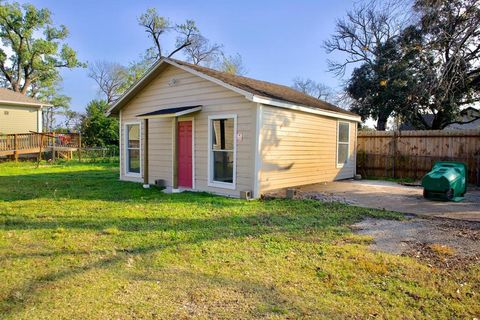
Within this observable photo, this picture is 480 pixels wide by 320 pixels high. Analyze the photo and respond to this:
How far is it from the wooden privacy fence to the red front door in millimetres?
7588

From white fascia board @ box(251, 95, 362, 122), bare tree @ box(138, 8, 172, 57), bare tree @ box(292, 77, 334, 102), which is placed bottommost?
white fascia board @ box(251, 95, 362, 122)

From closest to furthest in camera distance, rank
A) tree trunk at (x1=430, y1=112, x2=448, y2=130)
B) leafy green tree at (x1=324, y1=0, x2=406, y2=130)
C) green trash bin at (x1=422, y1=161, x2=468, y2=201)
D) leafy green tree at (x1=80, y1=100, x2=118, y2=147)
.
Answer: green trash bin at (x1=422, y1=161, x2=468, y2=201) < leafy green tree at (x1=324, y1=0, x2=406, y2=130) < tree trunk at (x1=430, y1=112, x2=448, y2=130) < leafy green tree at (x1=80, y1=100, x2=118, y2=147)

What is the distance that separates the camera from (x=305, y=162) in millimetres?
10156

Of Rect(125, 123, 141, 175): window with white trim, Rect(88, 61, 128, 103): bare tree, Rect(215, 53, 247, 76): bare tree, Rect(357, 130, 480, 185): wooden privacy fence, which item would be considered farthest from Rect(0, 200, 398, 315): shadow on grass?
Rect(88, 61, 128, 103): bare tree

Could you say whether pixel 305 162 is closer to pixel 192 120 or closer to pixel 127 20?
pixel 192 120

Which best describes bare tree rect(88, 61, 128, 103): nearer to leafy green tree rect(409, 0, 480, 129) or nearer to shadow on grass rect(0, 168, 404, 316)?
shadow on grass rect(0, 168, 404, 316)

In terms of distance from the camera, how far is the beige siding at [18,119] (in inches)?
828

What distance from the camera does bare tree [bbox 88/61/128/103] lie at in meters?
45.2

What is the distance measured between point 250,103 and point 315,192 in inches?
115

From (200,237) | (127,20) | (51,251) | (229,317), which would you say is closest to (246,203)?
(200,237)

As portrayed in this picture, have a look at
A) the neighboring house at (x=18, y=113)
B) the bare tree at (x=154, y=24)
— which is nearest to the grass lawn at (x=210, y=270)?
the neighboring house at (x=18, y=113)

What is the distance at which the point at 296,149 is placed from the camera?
9688mm

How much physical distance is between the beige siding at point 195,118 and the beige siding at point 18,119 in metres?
13.8

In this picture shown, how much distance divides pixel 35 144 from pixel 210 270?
19.6m
